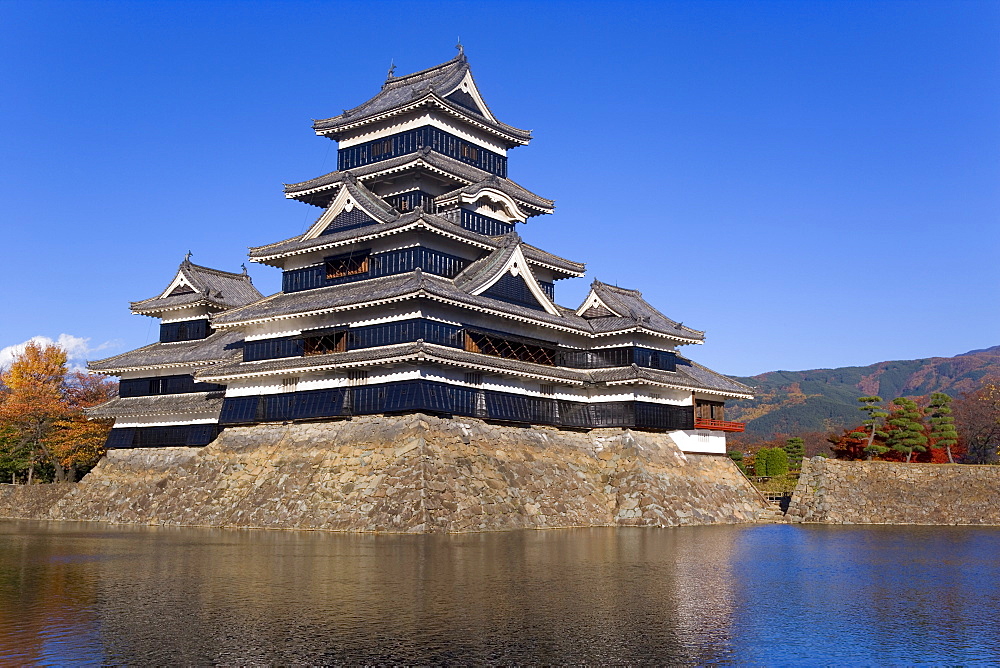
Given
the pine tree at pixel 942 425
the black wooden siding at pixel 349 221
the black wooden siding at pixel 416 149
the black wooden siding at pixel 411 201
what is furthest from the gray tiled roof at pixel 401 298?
the pine tree at pixel 942 425

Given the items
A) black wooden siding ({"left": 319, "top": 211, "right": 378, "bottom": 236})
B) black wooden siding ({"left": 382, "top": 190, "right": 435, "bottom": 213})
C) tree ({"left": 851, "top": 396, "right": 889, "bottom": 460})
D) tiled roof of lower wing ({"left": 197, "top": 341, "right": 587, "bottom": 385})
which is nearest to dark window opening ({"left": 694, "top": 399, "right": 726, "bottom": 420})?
tiled roof of lower wing ({"left": 197, "top": 341, "right": 587, "bottom": 385})

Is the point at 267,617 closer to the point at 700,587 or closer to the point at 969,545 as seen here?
the point at 700,587

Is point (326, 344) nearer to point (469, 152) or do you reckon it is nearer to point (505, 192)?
point (505, 192)

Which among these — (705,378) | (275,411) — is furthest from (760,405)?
(275,411)

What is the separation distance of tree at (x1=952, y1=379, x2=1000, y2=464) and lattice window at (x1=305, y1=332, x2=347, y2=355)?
49022 mm

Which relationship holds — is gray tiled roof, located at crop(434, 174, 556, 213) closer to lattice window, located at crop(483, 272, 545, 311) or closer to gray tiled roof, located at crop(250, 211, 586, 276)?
gray tiled roof, located at crop(250, 211, 586, 276)

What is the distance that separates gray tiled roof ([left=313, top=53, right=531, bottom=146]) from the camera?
50344mm

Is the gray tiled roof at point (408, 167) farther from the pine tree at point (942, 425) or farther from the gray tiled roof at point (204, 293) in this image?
the pine tree at point (942, 425)

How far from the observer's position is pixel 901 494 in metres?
47.9

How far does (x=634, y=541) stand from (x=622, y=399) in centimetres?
1553

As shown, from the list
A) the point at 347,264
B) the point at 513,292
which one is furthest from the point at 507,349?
the point at 347,264

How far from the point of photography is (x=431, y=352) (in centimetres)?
3944

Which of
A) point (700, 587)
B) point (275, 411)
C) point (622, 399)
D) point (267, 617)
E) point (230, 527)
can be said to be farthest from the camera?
point (622, 399)

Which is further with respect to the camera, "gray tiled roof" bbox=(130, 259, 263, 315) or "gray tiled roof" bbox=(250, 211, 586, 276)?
"gray tiled roof" bbox=(130, 259, 263, 315)
